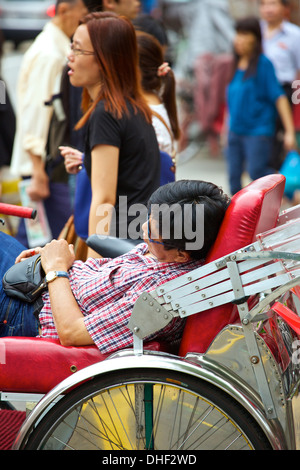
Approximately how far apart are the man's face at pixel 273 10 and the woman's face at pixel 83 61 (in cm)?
374

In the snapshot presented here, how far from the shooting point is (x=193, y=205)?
2.33m

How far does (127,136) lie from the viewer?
3.20 metres

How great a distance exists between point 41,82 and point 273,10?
282 cm

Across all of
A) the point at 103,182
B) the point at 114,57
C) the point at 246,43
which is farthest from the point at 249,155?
the point at 103,182

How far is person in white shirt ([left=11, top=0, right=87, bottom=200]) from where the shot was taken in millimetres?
4652

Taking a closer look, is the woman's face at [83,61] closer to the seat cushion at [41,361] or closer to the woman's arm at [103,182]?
the woman's arm at [103,182]

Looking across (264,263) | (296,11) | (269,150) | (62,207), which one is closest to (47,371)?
(264,263)

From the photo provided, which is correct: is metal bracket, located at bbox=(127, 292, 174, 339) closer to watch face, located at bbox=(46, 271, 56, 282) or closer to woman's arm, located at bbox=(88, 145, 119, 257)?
watch face, located at bbox=(46, 271, 56, 282)

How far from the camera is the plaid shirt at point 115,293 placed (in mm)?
2357

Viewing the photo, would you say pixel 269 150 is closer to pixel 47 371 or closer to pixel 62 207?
pixel 62 207

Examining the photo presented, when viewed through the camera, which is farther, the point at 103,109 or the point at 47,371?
the point at 103,109

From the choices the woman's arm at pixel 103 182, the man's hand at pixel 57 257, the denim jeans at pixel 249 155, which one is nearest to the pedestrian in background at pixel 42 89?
the woman's arm at pixel 103 182

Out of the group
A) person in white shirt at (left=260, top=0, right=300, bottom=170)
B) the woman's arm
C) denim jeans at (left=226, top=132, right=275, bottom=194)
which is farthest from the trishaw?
person in white shirt at (left=260, top=0, right=300, bottom=170)

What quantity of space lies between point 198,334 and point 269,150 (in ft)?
13.3
